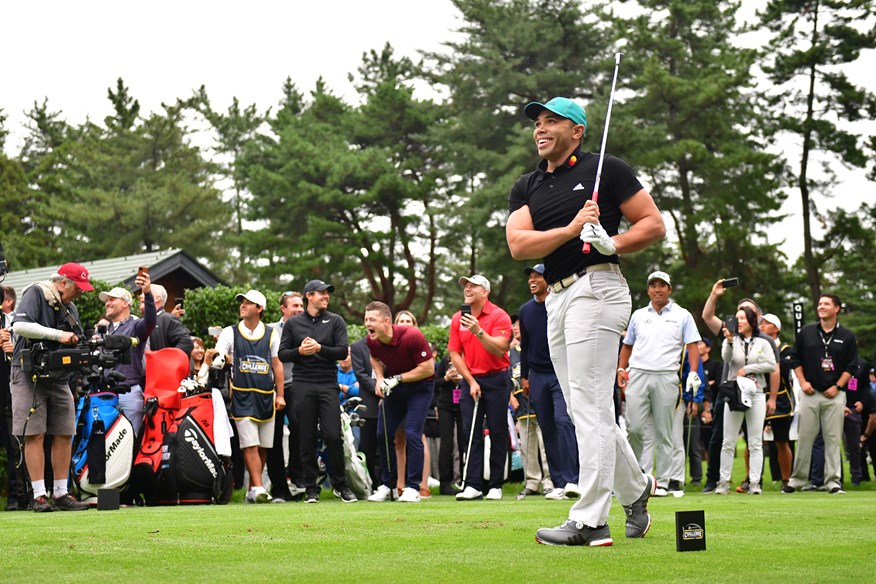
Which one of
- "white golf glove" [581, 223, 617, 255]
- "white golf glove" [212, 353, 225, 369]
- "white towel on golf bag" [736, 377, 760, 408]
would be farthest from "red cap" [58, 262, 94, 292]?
"white towel on golf bag" [736, 377, 760, 408]

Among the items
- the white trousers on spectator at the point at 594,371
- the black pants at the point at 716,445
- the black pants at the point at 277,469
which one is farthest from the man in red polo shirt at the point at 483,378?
the white trousers on spectator at the point at 594,371

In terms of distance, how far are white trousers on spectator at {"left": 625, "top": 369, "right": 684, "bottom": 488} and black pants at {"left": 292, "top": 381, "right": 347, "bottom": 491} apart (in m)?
2.97

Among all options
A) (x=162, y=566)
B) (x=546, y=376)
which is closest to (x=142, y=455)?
(x=546, y=376)

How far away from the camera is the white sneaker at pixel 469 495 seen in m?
11.9

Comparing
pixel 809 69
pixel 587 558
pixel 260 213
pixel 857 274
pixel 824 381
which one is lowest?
pixel 587 558

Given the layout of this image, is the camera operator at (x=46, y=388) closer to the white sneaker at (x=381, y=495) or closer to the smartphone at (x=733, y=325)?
the white sneaker at (x=381, y=495)

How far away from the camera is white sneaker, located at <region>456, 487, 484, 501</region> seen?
11859 millimetres

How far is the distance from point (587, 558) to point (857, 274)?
39.2 m

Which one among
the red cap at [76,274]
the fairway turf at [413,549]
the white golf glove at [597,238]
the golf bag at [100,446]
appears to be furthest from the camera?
the golf bag at [100,446]

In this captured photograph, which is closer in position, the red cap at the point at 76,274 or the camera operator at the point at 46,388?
the camera operator at the point at 46,388

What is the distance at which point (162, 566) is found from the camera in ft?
17.0

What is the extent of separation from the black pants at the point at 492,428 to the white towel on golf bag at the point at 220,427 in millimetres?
2404

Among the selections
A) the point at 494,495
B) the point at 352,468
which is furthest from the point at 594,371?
the point at 352,468

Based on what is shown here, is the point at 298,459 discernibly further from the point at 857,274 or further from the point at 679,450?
the point at 857,274
